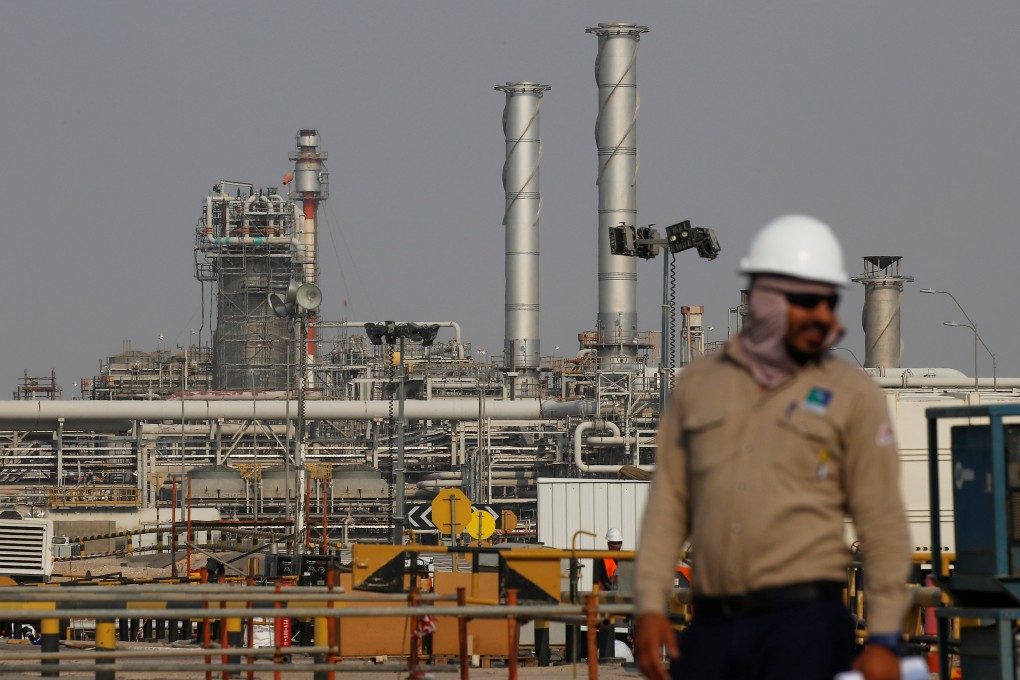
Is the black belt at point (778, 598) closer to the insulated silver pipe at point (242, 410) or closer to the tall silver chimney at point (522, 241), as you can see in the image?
the insulated silver pipe at point (242, 410)

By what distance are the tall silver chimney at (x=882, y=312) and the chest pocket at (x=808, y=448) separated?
219 ft

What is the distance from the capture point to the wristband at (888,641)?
378 cm

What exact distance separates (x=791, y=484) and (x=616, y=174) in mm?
65899

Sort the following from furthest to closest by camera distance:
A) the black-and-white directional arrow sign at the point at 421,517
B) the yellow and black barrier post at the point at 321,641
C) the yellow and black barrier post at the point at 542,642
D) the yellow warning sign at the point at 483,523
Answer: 1. the yellow warning sign at the point at 483,523
2. the black-and-white directional arrow sign at the point at 421,517
3. the yellow and black barrier post at the point at 542,642
4. the yellow and black barrier post at the point at 321,641

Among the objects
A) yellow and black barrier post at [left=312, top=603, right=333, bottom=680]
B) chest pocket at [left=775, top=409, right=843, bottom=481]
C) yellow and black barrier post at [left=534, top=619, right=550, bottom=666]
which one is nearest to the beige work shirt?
chest pocket at [left=775, top=409, right=843, bottom=481]

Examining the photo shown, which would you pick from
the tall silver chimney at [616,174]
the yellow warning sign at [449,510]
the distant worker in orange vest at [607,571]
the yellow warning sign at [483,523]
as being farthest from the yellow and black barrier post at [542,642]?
the tall silver chimney at [616,174]

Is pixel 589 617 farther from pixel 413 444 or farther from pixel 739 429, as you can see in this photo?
pixel 413 444

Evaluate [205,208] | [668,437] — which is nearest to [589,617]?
[668,437]

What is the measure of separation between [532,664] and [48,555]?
1739cm

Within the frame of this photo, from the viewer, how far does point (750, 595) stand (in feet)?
13.1

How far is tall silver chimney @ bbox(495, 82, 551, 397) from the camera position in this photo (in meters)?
73.8

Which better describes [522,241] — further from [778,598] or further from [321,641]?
[778,598]

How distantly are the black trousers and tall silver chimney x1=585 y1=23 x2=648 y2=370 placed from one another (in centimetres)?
Result: 6292

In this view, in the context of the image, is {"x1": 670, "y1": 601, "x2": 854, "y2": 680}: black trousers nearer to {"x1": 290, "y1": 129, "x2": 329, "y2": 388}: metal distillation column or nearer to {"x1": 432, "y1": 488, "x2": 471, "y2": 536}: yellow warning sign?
{"x1": 432, "y1": 488, "x2": 471, "y2": 536}: yellow warning sign
